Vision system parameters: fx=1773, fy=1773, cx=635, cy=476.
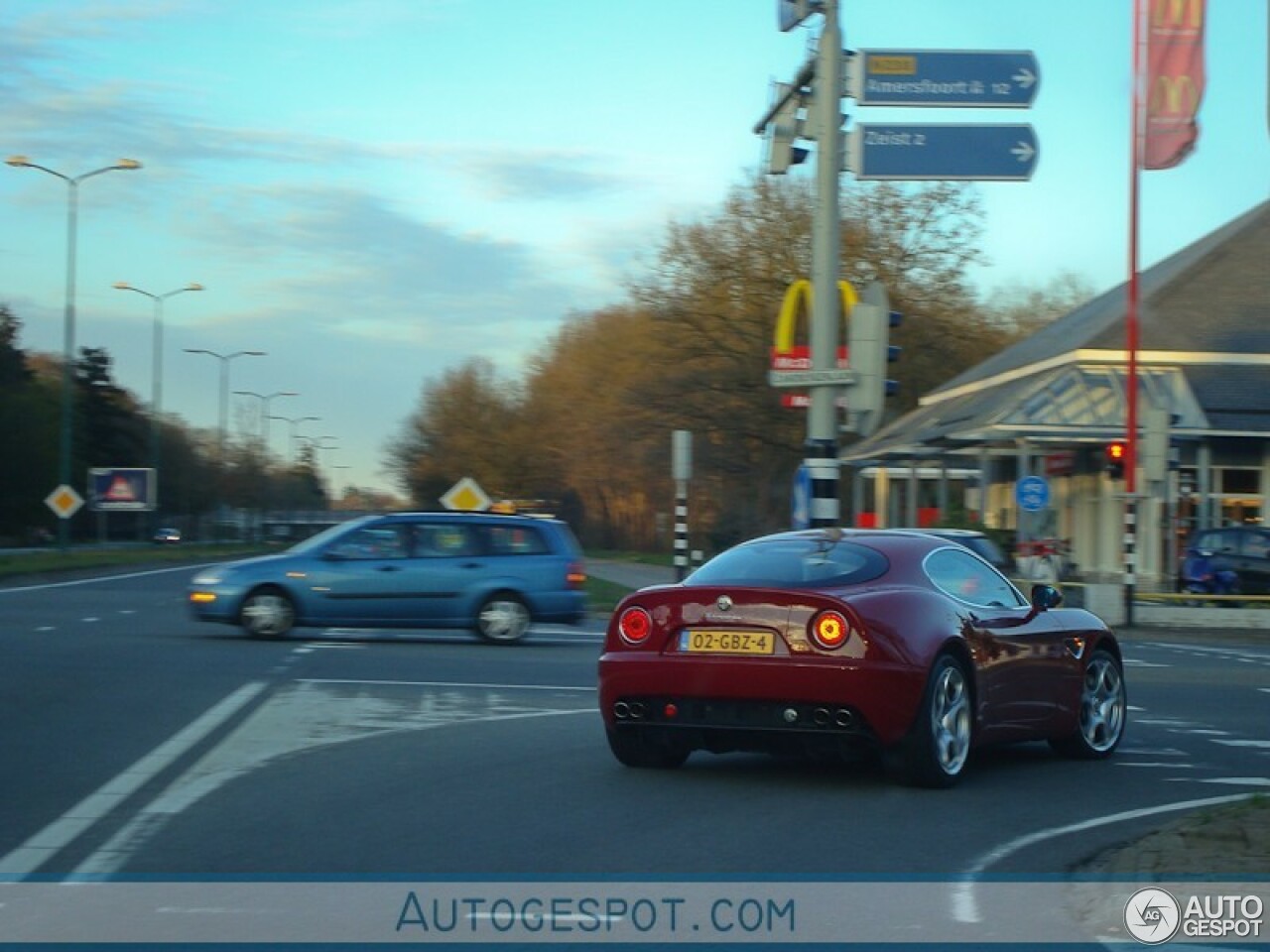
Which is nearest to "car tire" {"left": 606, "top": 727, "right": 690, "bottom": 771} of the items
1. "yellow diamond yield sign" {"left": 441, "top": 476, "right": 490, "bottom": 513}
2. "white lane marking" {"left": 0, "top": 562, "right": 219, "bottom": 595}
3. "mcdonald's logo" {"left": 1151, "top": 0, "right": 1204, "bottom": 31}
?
"mcdonald's logo" {"left": 1151, "top": 0, "right": 1204, "bottom": 31}

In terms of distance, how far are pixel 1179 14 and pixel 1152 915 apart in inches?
1042

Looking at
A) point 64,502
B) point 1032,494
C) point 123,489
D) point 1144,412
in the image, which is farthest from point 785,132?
point 123,489

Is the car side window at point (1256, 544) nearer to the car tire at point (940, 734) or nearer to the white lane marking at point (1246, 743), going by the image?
the white lane marking at point (1246, 743)

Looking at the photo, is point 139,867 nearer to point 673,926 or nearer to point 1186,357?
point 673,926

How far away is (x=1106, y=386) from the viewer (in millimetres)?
41656

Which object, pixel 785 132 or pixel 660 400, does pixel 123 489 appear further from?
pixel 785 132

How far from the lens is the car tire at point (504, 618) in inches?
846

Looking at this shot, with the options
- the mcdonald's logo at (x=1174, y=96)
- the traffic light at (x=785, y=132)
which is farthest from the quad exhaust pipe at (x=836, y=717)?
the mcdonald's logo at (x=1174, y=96)

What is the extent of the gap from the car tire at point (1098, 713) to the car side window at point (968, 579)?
79 cm

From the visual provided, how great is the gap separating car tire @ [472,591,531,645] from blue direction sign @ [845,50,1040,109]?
8.27 meters

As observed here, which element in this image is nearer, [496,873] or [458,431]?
[496,873]

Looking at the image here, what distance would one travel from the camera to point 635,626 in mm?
9617

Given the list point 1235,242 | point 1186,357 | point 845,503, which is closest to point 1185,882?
point 1186,357

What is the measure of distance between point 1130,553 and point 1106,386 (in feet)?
40.9
